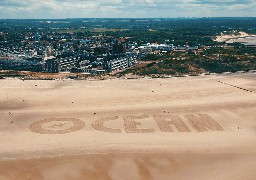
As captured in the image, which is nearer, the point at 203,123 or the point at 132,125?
the point at 132,125

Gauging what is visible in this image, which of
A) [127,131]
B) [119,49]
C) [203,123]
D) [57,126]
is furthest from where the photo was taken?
[119,49]

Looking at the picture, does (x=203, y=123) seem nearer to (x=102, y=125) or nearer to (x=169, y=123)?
(x=169, y=123)

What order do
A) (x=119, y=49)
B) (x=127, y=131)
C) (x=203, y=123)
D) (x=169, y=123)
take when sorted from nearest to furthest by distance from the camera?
(x=127, y=131), (x=169, y=123), (x=203, y=123), (x=119, y=49)

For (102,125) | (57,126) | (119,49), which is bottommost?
(57,126)

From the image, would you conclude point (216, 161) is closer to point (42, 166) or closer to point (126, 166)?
point (126, 166)

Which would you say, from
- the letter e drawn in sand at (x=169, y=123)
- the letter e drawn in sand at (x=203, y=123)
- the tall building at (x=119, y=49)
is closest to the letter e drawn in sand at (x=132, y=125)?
the letter e drawn in sand at (x=169, y=123)

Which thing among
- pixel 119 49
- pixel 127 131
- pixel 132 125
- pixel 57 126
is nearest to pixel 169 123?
pixel 132 125

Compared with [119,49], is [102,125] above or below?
below
